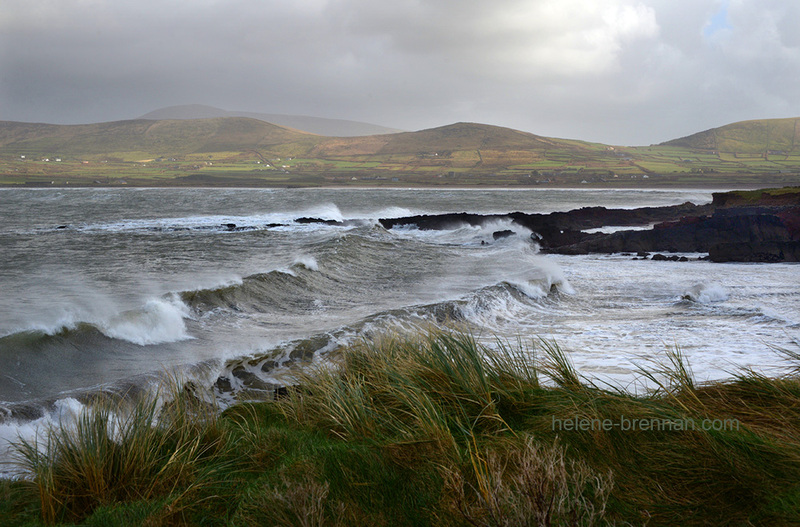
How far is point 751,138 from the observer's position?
166 m

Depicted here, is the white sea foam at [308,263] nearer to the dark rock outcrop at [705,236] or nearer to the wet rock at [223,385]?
the wet rock at [223,385]

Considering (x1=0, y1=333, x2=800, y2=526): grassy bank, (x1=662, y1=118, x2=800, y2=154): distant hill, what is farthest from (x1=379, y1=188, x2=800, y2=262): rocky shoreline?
(x1=662, y1=118, x2=800, y2=154): distant hill

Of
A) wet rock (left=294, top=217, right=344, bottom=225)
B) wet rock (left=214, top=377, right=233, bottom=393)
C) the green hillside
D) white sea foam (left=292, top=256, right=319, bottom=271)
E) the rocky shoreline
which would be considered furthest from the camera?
the green hillside

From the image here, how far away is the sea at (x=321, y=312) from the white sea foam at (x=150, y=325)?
0.04 meters

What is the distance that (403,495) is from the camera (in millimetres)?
2861

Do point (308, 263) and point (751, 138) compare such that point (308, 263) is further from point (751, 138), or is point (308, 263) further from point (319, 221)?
point (751, 138)

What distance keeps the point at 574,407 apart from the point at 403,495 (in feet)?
4.65

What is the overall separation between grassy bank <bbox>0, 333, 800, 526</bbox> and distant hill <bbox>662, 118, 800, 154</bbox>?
17517 centimetres

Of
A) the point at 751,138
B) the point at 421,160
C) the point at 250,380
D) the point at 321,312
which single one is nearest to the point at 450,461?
the point at 250,380

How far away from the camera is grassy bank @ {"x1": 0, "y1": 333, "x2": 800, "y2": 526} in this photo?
2543 mm

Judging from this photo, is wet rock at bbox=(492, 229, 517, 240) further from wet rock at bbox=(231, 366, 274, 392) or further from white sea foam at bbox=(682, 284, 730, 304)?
wet rock at bbox=(231, 366, 274, 392)

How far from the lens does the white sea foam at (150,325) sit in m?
9.63

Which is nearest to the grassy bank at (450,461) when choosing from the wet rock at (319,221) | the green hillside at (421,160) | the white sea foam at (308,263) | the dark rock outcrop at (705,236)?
the white sea foam at (308,263)

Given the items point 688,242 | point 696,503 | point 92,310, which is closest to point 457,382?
point 696,503
